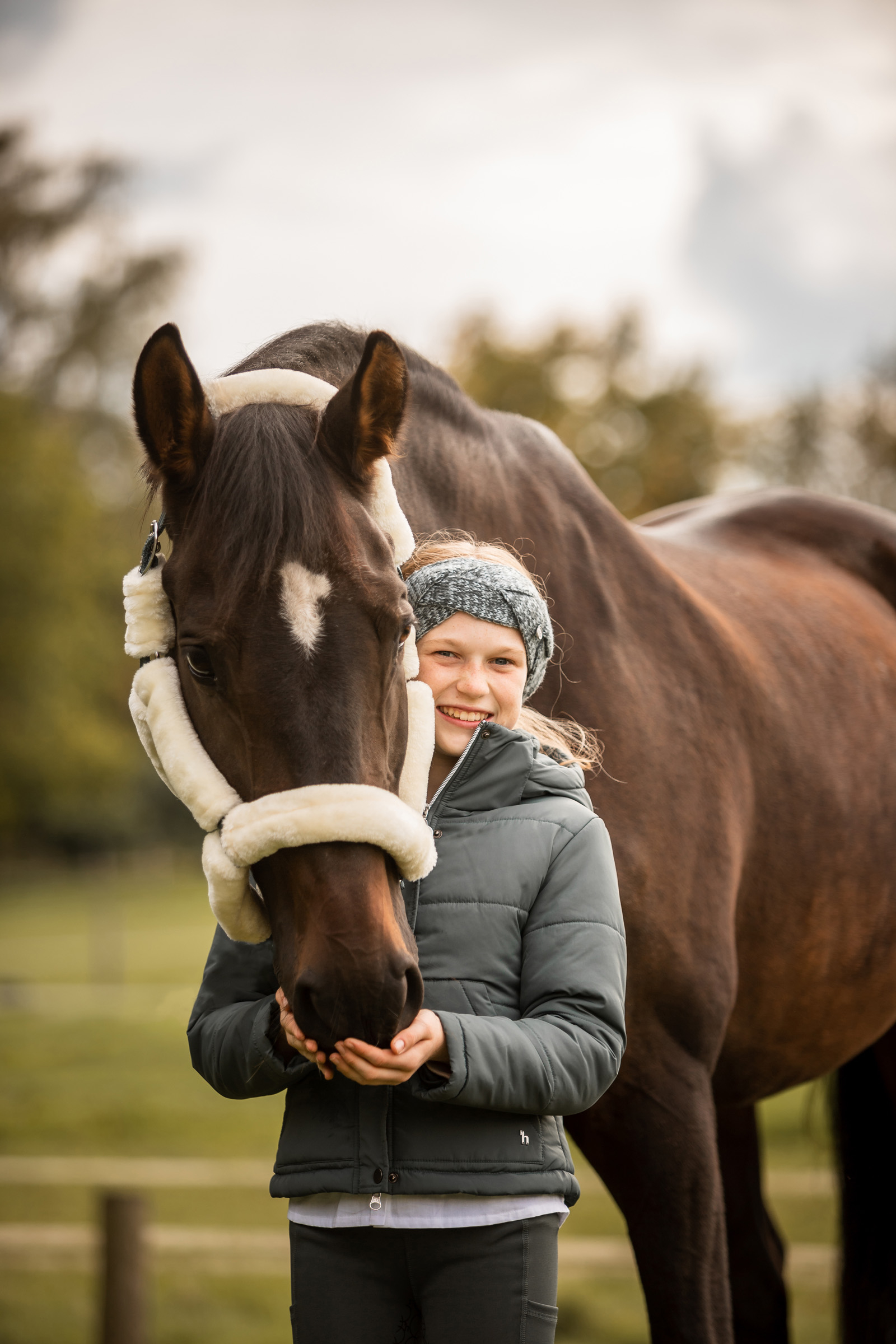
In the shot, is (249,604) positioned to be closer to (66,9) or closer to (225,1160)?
(225,1160)

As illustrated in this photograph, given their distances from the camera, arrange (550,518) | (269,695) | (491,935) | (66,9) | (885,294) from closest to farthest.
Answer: (269,695) → (491,935) → (550,518) → (885,294) → (66,9)

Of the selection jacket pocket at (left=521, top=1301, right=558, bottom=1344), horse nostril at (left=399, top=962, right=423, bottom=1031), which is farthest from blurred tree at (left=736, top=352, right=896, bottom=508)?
horse nostril at (left=399, top=962, right=423, bottom=1031)

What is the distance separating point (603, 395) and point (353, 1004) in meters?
20.3

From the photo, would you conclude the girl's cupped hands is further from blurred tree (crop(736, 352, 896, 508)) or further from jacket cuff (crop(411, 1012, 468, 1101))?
blurred tree (crop(736, 352, 896, 508))

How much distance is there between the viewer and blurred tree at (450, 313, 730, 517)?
17.7m

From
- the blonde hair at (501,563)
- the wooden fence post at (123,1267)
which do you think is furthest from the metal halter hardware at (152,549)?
the wooden fence post at (123,1267)

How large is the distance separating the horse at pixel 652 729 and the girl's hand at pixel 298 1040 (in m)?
0.04

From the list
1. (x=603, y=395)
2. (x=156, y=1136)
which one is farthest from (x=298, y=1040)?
(x=603, y=395)

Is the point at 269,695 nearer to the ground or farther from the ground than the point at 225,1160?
farther from the ground

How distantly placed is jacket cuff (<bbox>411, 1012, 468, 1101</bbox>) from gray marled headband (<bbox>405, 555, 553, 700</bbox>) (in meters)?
0.63

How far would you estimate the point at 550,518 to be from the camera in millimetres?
2672

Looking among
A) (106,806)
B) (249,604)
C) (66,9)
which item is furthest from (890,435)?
(106,806)

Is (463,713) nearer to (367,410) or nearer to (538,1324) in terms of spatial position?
→ (367,410)

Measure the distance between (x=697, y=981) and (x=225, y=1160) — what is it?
326 inches
